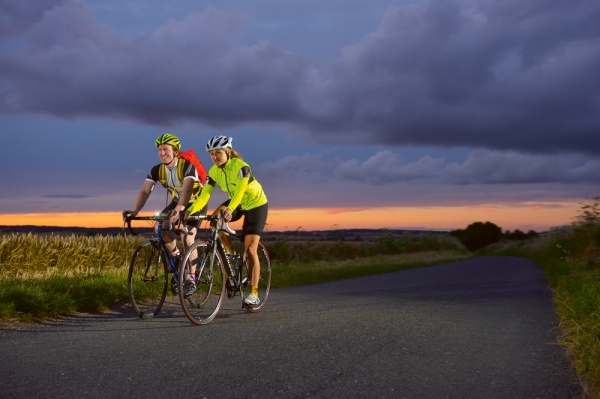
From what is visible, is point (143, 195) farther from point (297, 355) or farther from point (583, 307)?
point (583, 307)

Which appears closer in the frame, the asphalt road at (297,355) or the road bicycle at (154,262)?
the asphalt road at (297,355)

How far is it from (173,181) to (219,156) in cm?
88

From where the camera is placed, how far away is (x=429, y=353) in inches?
264

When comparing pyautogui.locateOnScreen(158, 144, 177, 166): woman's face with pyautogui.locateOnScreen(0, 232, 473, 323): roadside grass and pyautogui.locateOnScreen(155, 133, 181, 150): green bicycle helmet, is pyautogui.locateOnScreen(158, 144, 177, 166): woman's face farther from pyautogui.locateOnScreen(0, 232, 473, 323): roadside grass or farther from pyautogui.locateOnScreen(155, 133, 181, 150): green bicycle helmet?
pyautogui.locateOnScreen(0, 232, 473, 323): roadside grass

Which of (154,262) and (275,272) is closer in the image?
(154,262)

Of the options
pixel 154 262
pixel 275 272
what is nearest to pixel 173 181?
pixel 154 262

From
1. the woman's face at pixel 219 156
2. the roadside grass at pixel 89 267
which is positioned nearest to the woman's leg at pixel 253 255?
the woman's face at pixel 219 156

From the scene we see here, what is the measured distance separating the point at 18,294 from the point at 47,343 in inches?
84.4

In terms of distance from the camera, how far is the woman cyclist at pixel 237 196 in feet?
28.5

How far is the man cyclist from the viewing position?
887 centimetres

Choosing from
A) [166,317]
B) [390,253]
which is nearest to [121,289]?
[166,317]

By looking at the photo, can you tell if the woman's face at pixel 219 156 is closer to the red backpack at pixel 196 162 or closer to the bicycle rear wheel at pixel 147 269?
the red backpack at pixel 196 162

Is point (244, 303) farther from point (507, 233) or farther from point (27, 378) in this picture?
point (507, 233)

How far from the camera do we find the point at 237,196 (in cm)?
866
